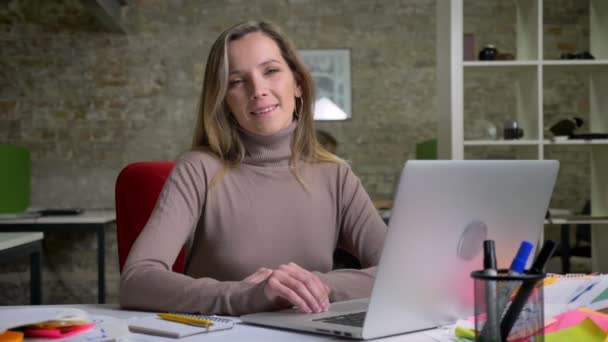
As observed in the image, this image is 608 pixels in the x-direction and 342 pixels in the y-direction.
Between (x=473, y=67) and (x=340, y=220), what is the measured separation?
2889 millimetres

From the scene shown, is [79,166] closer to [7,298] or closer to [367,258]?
[7,298]

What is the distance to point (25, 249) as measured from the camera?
3.44m

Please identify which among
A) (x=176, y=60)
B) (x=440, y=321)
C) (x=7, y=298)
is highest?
(x=176, y=60)

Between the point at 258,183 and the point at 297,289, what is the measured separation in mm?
583

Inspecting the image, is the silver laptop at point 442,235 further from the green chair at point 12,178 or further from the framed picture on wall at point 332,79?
the framed picture on wall at point 332,79

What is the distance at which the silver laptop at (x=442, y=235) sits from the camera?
928 millimetres

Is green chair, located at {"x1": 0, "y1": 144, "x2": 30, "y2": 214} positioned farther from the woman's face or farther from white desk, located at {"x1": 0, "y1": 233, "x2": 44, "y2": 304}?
the woman's face

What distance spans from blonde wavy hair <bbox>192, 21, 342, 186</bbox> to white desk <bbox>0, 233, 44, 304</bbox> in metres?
1.85

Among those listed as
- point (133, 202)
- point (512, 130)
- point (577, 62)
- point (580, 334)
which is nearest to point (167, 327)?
point (580, 334)

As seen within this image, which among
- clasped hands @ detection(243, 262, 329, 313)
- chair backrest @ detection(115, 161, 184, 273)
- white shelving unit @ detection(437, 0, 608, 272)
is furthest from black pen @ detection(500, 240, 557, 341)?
white shelving unit @ detection(437, 0, 608, 272)

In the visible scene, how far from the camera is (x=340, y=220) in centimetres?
180

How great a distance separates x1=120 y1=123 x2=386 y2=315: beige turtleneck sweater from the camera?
151cm

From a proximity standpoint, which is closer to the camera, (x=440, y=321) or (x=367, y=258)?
(x=440, y=321)

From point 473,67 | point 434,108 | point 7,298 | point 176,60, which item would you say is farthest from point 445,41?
point 7,298
